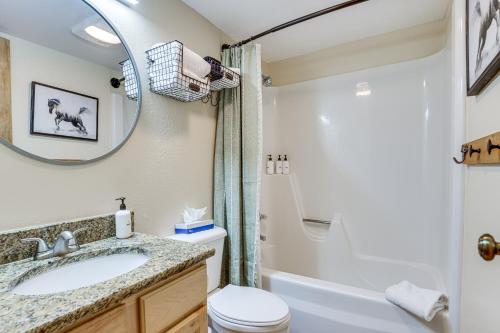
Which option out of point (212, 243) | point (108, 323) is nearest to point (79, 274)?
point (108, 323)

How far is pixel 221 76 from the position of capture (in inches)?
62.4

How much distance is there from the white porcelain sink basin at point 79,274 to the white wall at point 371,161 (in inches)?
59.5

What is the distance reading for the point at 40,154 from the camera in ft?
3.22

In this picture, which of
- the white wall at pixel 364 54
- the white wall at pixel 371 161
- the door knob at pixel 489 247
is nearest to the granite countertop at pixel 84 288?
the door knob at pixel 489 247

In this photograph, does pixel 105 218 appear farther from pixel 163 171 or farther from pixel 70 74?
pixel 70 74

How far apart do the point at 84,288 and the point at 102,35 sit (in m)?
1.11

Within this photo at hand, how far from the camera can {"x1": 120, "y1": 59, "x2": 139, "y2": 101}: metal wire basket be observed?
127 cm

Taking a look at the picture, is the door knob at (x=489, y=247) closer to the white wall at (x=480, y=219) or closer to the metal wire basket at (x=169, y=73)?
the white wall at (x=480, y=219)

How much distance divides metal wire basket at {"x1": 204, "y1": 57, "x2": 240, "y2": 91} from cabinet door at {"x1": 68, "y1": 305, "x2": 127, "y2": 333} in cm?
129

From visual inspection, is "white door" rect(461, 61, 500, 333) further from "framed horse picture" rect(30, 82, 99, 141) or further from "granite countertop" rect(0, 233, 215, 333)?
"framed horse picture" rect(30, 82, 99, 141)

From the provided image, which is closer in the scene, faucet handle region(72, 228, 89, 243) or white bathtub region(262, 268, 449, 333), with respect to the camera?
faucet handle region(72, 228, 89, 243)

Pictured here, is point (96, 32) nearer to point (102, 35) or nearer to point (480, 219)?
point (102, 35)

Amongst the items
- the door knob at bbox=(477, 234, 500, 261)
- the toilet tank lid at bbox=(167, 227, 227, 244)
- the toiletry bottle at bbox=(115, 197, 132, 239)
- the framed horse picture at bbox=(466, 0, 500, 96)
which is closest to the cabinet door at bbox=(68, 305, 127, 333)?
the toiletry bottle at bbox=(115, 197, 132, 239)

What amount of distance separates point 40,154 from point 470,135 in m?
1.87
